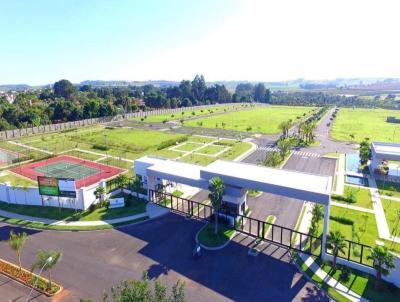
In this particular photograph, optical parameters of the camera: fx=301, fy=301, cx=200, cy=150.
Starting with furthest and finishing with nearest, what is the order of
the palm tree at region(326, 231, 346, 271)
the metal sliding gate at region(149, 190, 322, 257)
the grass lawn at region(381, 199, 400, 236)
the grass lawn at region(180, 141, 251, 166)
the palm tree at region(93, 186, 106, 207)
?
the grass lawn at region(180, 141, 251, 166) → the palm tree at region(93, 186, 106, 207) → the grass lawn at region(381, 199, 400, 236) → the metal sliding gate at region(149, 190, 322, 257) → the palm tree at region(326, 231, 346, 271)

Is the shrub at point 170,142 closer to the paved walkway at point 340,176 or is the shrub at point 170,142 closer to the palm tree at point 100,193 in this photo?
the palm tree at point 100,193

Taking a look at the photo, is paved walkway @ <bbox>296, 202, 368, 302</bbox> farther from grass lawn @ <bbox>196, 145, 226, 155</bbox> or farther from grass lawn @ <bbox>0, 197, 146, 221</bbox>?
grass lawn @ <bbox>196, 145, 226, 155</bbox>

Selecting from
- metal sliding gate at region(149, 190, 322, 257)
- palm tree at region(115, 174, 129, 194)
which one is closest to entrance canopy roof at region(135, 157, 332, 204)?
metal sliding gate at region(149, 190, 322, 257)

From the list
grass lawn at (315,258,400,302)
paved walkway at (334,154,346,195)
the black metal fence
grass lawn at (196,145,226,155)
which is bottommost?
grass lawn at (315,258,400,302)

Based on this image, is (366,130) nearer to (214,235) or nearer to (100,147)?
(100,147)

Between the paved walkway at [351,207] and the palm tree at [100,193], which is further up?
the palm tree at [100,193]

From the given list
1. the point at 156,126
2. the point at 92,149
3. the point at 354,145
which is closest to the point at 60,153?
the point at 92,149

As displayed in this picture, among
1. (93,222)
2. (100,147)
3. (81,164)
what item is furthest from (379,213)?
(100,147)

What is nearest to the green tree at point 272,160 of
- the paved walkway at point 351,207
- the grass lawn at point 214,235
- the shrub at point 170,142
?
the paved walkway at point 351,207
